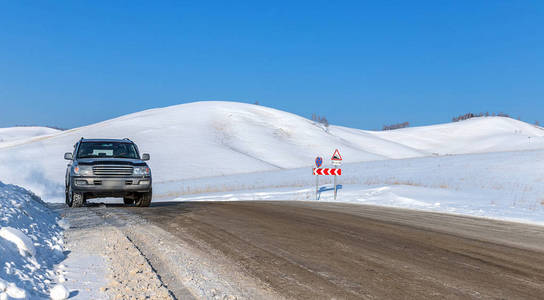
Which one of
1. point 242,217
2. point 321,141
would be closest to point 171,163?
point 321,141

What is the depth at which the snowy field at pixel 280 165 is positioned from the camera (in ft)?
68.0

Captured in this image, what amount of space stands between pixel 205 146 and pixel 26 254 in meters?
63.9

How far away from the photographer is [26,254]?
5758 millimetres

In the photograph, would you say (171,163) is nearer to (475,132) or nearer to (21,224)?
(21,224)

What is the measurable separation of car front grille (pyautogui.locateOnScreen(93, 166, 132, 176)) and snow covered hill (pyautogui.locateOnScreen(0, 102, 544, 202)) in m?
22.4

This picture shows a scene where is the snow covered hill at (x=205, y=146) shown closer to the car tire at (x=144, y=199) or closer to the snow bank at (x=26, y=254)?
the car tire at (x=144, y=199)

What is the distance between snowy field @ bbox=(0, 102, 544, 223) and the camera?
20719 millimetres

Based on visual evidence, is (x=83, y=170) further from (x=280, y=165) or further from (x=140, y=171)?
(x=280, y=165)

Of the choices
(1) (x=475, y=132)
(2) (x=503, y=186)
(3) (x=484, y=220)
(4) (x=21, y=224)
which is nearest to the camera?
(4) (x=21, y=224)

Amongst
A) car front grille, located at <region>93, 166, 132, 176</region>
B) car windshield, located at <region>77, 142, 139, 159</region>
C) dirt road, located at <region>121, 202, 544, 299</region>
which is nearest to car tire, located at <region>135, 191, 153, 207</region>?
car front grille, located at <region>93, 166, 132, 176</region>

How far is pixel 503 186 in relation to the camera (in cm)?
2391

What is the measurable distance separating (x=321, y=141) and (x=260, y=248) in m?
83.8

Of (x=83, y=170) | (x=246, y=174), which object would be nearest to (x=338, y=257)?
(x=83, y=170)

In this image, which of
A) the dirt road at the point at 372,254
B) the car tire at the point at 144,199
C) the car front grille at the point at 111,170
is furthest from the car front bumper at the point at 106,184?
the dirt road at the point at 372,254
